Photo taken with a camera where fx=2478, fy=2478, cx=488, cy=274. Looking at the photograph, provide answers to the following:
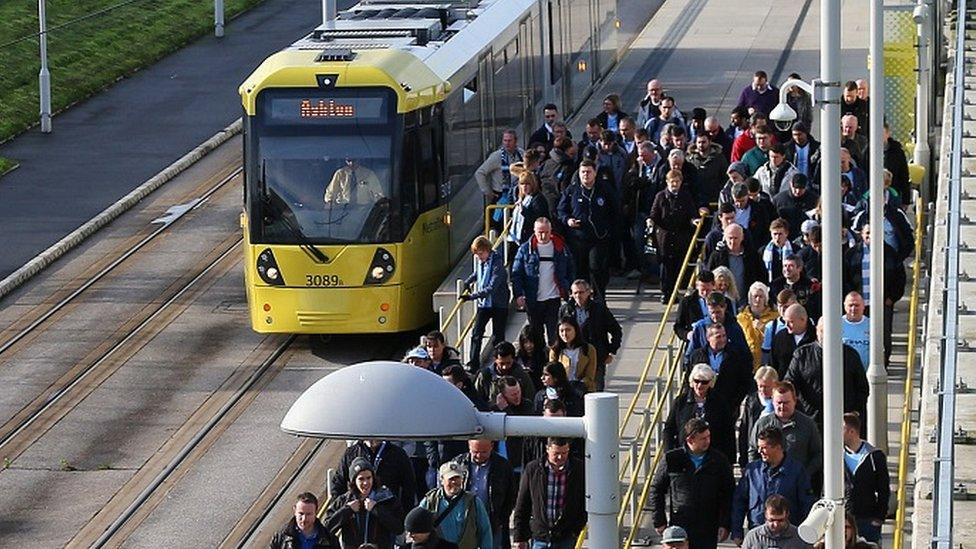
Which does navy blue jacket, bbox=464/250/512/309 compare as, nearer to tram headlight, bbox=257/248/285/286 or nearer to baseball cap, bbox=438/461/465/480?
tram headlight, bbox=257/248/285/286

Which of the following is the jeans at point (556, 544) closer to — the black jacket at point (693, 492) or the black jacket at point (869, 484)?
the black jacket at point (693, 492)

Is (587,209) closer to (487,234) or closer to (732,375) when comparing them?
(487,234)

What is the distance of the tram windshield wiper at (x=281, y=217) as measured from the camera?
2523 centimetres

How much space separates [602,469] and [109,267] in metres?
23.3

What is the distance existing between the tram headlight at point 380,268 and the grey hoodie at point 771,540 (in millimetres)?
11615

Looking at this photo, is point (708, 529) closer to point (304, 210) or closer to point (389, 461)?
point (389, 461)

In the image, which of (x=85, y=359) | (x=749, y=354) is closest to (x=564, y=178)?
(x=85, y=359)

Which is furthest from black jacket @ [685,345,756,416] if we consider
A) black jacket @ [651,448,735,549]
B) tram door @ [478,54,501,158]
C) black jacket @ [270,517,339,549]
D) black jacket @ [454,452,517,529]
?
tram door @ [478,54,501,158]

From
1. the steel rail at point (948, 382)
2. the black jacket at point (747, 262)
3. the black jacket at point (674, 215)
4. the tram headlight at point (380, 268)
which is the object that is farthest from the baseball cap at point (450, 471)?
the tram headlight at point (380, 268)

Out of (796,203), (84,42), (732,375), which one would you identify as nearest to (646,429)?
(732,375)

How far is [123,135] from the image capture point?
133ft

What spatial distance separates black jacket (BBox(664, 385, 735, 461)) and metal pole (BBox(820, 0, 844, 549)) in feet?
7.55

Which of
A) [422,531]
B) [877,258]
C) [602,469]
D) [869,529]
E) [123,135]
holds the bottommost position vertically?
[123,135]

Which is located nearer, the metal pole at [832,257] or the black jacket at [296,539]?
the metal pole at [832,257]
